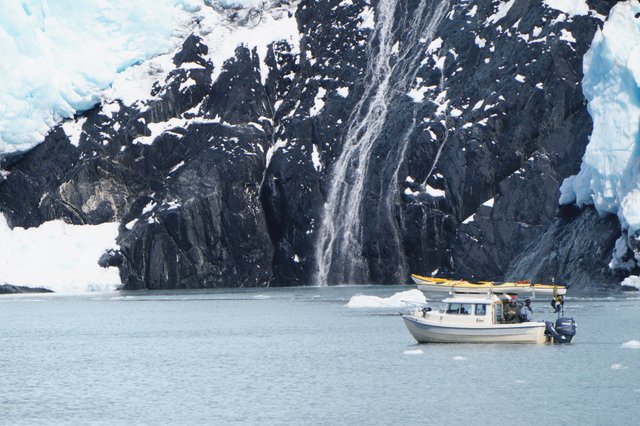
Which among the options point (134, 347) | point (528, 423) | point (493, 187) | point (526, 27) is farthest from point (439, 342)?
point (526, 27)

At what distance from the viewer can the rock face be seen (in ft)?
338

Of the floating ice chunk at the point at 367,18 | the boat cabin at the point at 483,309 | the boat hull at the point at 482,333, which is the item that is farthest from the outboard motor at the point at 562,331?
the floating ice chunk at the point at 367,18

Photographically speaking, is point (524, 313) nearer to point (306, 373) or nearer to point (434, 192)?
point (306, 373)

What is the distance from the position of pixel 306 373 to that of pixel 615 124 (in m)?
44.5

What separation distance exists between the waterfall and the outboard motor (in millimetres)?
54629

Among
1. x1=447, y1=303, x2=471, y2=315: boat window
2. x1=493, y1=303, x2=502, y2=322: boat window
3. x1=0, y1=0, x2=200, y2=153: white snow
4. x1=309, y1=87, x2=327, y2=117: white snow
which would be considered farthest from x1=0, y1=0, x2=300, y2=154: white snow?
x1=493, y1=303, x2=502, y2=322: boat window

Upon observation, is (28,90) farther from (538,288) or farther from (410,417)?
(410,417)

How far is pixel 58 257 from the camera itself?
10694 centimetres

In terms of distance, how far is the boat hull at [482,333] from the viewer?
164 feet

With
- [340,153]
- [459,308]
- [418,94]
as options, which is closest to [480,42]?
[418,94]

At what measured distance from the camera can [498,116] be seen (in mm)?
104688

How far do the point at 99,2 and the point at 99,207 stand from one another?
2127 cm

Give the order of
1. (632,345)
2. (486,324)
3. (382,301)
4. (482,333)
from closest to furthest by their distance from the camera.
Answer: (632,345) → (486,324) → (482,333) → (382,301)

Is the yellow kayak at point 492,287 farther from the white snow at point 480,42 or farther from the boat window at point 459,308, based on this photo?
the white snow at point 480,42
